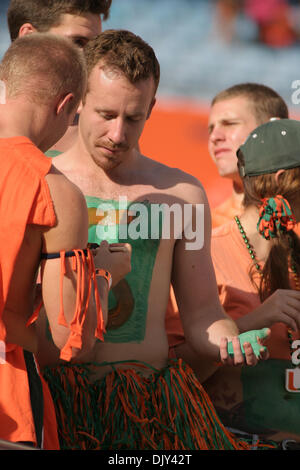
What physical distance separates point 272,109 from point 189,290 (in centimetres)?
115

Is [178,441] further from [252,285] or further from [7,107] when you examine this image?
[7,107]

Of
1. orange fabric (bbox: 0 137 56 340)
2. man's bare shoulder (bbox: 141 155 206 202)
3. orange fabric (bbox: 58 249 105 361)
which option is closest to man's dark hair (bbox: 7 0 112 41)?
man's bare shoulder (bbox: 141 155 206 202)

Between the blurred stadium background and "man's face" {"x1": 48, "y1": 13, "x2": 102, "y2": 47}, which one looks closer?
"man's face" {"x1": 48, "y1": 13, "x2": 102, "y2": 47}

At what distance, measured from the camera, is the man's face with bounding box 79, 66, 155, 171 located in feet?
6.52

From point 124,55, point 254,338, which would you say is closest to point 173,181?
point 124,55

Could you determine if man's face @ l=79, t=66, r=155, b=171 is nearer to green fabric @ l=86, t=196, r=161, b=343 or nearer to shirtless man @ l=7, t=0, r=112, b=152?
green fabric @ l=86, t=196, r=161, b=343

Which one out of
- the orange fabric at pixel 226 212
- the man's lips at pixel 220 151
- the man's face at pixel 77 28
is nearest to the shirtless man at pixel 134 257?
the man's face at pixel 77 28

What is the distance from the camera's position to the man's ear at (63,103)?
1.60 meters

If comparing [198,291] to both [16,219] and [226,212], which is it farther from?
[226,212]

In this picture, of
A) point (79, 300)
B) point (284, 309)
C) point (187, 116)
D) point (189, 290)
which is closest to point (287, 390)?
point (284, 309)

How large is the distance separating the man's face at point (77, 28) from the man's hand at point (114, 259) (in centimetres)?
118

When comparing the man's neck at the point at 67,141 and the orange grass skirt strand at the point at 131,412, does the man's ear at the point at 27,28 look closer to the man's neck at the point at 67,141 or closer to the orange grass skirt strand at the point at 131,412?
the man's neck at the point at 67,141

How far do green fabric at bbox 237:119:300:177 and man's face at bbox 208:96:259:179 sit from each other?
54 cm

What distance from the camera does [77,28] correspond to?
2672 mm
